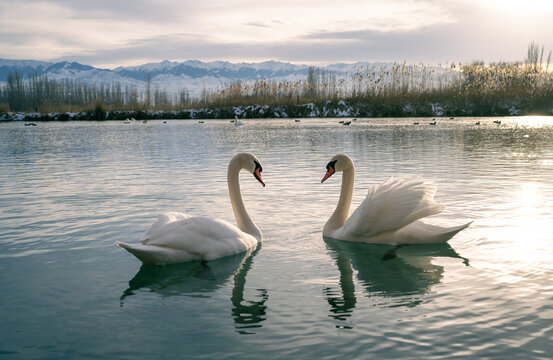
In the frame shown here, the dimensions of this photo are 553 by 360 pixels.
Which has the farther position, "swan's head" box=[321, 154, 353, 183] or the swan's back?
"swan's head" box=[321, 154, 353, 183]

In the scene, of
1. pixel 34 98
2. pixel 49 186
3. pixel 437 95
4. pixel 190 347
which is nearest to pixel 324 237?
pixel 190 347

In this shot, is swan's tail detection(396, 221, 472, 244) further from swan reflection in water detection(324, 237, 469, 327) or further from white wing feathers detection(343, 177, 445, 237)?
white wing feathers detection(343, 177, 445, 237)

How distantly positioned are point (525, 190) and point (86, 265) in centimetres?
814

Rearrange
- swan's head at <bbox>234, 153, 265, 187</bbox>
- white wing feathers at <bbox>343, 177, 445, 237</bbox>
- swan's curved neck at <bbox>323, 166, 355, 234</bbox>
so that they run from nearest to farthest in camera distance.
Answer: white wing feathers at <bbox>343, 177, 445, 237</bbox> < swan's head at <bbox>234, 153, 265, 187</bbox> < swan's curved neck at <bbox>323, 166, 355, 234</bbox>

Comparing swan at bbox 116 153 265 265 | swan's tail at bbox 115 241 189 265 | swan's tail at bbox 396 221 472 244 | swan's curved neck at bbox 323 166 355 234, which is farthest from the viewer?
swan's curved neck at bbox 323 166 355 234

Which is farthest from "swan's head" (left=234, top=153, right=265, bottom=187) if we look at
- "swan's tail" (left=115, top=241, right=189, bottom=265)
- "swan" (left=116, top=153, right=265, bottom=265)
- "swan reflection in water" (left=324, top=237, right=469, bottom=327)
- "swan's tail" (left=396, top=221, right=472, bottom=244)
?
"swan's tail" (left=396, top=221, right=472, bottom=244)

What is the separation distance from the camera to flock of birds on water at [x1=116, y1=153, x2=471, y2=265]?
5.64 meters

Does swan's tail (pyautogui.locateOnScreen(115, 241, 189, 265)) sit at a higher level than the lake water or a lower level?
higher

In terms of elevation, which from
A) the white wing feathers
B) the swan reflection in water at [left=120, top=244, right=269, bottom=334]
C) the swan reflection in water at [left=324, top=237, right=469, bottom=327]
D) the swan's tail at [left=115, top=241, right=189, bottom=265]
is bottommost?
the swan reflection in water at [left=120, top=244, right=269, bottom=334]

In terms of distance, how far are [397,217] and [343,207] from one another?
1.15 meters

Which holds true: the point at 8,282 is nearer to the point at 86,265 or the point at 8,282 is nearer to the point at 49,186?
the point at 86,265

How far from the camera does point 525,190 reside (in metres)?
10.4

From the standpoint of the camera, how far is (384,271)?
577 centimetres

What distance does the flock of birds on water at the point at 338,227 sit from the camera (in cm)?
564
